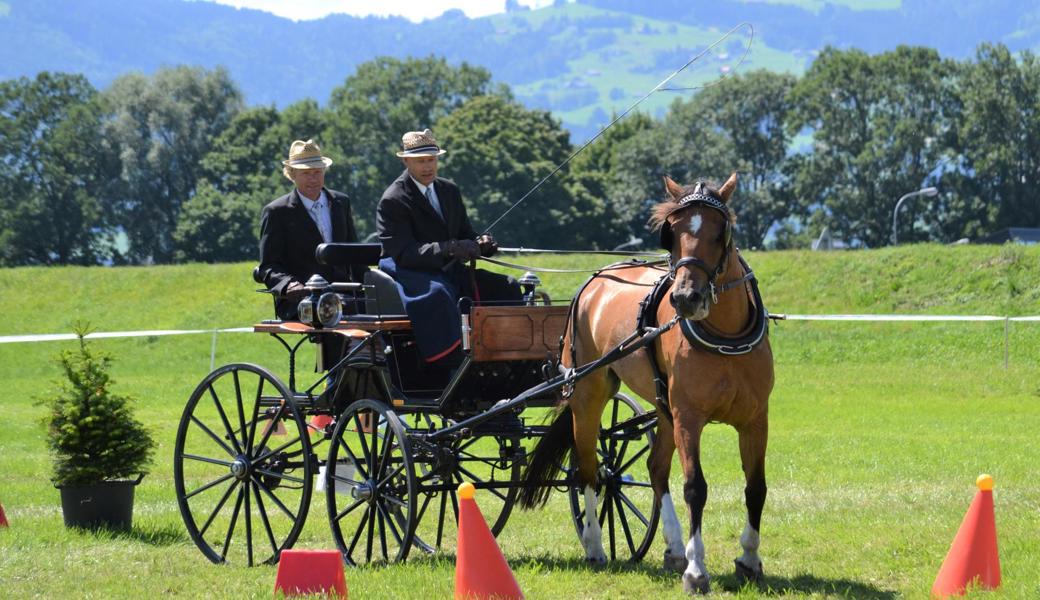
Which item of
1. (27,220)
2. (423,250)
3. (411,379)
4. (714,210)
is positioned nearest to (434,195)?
(423,250)

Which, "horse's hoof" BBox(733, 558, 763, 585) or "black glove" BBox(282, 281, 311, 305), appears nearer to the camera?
"horse's hoof" BBox(733, 558, 763, 585)

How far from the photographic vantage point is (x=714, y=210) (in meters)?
6.79

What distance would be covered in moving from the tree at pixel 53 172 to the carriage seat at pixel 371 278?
2376 inches

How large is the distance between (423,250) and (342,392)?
1246 mm

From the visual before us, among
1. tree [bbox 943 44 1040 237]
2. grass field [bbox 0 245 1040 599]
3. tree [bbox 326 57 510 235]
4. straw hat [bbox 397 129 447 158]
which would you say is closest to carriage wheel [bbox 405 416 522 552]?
grass field [bbox 0 245 1040 599]

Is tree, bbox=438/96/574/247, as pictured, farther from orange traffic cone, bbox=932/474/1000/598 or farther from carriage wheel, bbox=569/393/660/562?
orange traffic cone, bbox=932/474/1000/598

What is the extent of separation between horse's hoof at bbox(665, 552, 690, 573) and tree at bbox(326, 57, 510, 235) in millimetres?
60694

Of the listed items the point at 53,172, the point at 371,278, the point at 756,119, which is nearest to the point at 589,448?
the point at 371,278

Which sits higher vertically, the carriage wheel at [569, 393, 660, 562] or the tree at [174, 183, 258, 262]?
the tree at [174, 183, 258, 262]

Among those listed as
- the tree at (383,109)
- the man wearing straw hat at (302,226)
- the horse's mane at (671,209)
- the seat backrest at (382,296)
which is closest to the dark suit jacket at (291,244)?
the man wearing straw hat at (302,226)

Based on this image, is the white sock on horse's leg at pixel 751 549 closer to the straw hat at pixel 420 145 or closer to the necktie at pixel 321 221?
the straw hat at pixel 420 145

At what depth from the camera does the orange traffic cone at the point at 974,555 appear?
6551mm

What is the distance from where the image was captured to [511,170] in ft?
189

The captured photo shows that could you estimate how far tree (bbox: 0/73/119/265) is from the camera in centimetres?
6731
